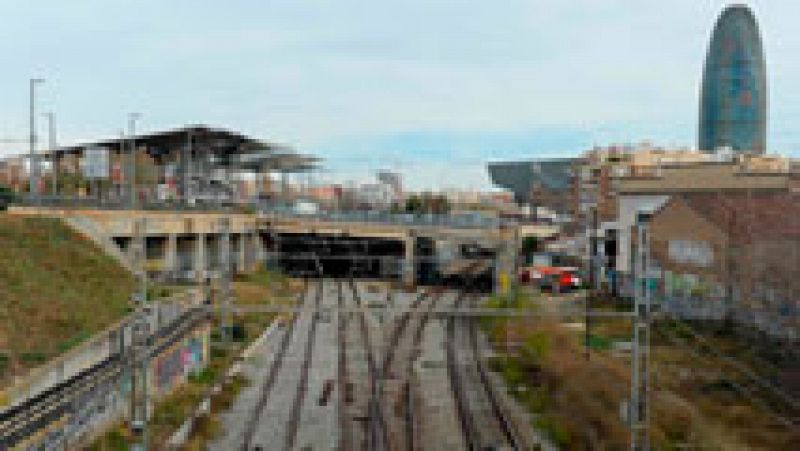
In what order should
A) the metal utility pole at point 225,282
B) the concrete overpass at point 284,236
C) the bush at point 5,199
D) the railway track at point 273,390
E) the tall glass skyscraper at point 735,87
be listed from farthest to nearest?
1. the tall glass skyscraper at point 735,87
2. the concrete overpass at point 284,236
3. the bush at point 5,199
4. the metal utility pole at point 225,282
5. the railway track at point 273,390

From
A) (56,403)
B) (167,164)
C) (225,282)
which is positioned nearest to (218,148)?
(167,164)

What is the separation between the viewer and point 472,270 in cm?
3822

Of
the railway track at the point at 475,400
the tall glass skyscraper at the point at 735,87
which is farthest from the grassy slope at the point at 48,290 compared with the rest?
the tall glass skyscraper at the point at 735,87

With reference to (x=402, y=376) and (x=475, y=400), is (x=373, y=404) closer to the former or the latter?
(x=475, y=400)

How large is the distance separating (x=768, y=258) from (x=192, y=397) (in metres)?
16.3

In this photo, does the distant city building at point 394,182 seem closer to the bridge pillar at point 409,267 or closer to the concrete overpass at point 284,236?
the concrete overpass at point 284,236

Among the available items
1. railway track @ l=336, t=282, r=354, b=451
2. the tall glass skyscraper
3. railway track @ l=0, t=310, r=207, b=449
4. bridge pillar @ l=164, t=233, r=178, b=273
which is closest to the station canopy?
bridge pillar @ l=164, t=233, r=178, b=273

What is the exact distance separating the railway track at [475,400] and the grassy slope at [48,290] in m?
7.44

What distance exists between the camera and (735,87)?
85250 millimetres

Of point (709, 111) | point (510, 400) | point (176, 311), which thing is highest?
point (709, 111)

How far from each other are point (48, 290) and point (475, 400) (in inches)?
376

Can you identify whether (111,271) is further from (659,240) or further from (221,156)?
(221,156)

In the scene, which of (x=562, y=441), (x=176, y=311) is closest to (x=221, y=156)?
(x=176, y=311)

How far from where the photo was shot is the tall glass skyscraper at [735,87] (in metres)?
84.1
